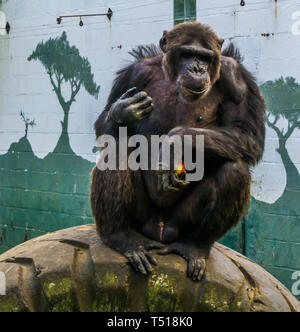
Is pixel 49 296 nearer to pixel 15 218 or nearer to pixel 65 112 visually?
pixel 65 112

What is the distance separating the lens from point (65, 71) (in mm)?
5520

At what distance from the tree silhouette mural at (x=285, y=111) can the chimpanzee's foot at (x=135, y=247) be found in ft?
5.80

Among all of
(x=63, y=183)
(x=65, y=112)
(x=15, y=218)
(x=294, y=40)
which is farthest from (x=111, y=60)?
(x=15, y=218)

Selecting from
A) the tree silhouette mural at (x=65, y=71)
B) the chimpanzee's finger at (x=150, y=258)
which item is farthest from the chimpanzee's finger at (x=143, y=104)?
the tree silhouette mural at (x=65, y=71)

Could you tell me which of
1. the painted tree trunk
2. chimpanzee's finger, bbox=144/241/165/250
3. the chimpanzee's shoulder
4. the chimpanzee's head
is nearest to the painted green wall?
the painted tree trunk

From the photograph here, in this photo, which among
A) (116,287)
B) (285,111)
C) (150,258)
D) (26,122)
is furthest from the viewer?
(26,122)

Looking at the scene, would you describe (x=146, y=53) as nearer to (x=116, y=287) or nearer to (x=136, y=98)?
(x=136, y=98)

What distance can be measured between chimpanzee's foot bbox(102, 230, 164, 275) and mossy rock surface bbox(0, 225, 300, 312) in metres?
0.04

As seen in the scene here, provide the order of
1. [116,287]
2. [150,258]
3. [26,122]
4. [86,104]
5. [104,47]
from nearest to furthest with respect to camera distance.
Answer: [116,287]
[150,258]
[104,47]
[86,104]
[26,122]

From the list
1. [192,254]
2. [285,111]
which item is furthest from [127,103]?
[285,111]

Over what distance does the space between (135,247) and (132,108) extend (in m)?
0.75

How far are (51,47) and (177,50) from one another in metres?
3.11

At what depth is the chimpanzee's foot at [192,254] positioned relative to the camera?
8.32ft

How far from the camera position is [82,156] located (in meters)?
5.38
